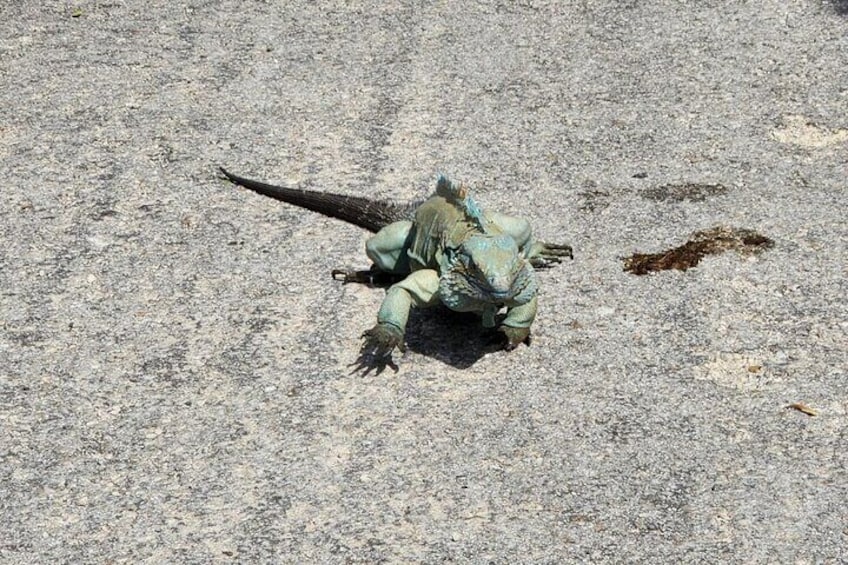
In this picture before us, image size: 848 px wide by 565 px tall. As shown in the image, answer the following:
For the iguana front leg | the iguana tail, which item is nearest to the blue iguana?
the iguana front leg

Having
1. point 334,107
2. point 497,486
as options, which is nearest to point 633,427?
point 497,486

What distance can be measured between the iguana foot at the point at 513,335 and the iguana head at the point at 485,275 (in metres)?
0.15

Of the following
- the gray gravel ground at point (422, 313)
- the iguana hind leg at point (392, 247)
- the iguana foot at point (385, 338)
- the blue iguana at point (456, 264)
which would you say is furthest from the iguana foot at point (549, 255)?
the iguana foot at point (385, 338)

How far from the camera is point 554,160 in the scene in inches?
289

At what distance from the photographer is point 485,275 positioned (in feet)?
17.1

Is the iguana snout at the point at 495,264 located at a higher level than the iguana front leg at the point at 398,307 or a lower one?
higher

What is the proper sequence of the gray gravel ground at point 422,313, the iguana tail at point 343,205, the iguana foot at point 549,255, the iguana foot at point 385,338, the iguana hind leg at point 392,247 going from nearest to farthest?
1. the gray gravel ground at point 422,313
2. the iguana foot at point 385,338
3. the iguana hind leg at point 392,247
4. the iguana foot at point 549,255
5. the iguana tail at point 343,205

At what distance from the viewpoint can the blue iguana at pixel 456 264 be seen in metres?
5.29

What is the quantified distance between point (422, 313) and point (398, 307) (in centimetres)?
51

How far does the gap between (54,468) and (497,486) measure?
1704 mm

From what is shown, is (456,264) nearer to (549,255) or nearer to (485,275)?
(485,275)

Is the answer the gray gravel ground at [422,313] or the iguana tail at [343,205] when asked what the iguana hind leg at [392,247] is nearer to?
the gray gravel ground at [422,313]

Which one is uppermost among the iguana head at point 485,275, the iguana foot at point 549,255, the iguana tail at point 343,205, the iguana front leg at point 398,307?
the iguana head at point 485,275

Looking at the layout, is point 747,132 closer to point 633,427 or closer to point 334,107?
point 334,107
